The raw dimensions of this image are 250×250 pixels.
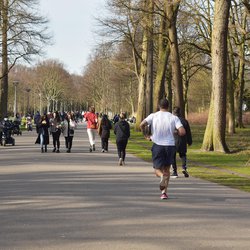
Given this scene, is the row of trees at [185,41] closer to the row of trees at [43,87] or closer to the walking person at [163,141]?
the walking person at [163,141]

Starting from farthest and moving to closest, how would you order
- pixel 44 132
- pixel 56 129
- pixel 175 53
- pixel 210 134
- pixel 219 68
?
pixel 175 53 < pixel 210 134 < pixel 56 129 < pixel 44 132 < pixel 219 68

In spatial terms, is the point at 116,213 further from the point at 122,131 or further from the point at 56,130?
the point at 56,130

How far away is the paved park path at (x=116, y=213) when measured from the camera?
22.7 ft

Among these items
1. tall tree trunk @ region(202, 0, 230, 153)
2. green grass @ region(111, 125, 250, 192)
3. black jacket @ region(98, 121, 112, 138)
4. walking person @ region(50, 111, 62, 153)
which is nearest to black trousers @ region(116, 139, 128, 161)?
green grass @ region(111, 125, 250, 192)

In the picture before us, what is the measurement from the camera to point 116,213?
8.92 meters

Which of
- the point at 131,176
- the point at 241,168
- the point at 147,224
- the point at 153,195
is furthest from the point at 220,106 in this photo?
the point at 147,224

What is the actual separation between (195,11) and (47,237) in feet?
105

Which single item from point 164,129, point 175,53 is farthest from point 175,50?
point 164,129

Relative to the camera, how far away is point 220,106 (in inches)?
955

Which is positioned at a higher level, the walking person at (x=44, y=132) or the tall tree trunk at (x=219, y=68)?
the tall tree trunk at (x=219, y=68)

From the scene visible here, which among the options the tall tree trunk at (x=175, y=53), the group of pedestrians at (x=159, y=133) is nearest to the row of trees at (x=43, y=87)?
the tall tree trunk at (x=175, y=53)

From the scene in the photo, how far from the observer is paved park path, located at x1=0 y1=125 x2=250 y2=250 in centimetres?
693

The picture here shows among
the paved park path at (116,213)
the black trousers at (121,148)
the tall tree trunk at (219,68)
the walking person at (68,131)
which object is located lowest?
the paved park path at (116,213)

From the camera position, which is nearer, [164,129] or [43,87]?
[164,129]
